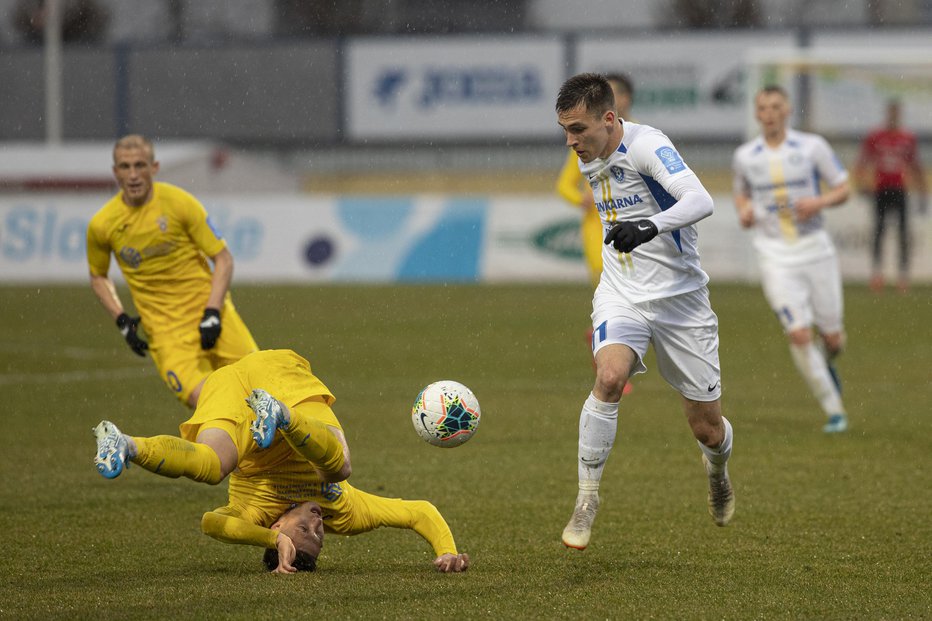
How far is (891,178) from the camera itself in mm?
22156

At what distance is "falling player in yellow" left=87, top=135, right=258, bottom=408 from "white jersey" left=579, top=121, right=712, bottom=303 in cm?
274

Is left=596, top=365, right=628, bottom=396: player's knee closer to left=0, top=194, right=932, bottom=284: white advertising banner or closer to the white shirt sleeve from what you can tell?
the white shirt sleeve

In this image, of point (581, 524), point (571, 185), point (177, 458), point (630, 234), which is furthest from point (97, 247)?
point (571, 185)

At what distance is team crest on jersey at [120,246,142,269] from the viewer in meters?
8.46

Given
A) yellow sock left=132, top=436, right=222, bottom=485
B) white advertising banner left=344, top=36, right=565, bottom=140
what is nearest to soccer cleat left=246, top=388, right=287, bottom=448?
yellow sock left=132, top=436, right=222, bottom=485

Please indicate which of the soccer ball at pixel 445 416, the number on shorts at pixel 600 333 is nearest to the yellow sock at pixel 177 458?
the soccer ball at pixel 445 416

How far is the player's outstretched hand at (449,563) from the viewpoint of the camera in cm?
596

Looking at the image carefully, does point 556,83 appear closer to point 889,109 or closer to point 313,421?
point 889,109

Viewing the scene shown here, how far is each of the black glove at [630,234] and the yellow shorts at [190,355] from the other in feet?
10.5

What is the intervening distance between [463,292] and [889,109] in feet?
23.8

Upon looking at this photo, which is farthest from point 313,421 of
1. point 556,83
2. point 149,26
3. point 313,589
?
point 149,26

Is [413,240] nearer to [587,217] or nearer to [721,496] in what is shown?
[587,217]

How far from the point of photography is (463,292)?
22.6 metres

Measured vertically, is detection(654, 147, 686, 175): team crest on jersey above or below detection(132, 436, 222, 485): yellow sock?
above
